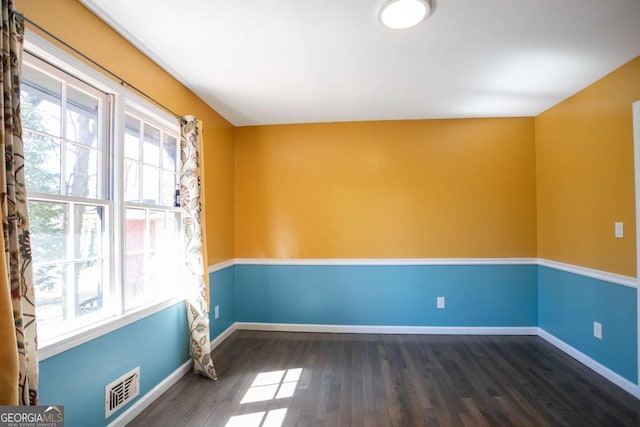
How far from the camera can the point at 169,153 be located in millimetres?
2424

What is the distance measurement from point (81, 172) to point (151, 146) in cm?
65

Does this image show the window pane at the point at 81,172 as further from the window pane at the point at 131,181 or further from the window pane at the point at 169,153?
the window pane at the point at 169,153

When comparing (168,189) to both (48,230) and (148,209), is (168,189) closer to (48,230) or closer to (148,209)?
(148,209)

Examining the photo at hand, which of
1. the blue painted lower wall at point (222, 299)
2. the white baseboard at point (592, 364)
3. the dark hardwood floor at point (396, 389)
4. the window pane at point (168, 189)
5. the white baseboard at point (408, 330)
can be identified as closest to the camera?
the dark hardwood floor at point (396, 389)

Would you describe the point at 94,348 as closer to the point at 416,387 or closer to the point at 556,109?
the point at 416,387

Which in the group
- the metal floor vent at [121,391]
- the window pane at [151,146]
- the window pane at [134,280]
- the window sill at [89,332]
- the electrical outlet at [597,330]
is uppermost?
the window pane at [151,146]

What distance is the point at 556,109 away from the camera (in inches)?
115

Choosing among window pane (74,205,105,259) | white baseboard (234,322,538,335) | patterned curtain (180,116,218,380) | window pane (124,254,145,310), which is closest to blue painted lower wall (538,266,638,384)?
white baseboard (234,322,538,335)

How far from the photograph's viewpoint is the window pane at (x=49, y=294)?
54.7 inches

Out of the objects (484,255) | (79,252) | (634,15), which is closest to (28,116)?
(79,252)

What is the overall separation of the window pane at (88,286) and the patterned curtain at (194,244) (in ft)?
2.14

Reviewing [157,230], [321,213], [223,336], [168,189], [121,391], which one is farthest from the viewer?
[321,213]

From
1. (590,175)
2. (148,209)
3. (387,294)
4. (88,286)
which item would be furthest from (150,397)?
(590,175)

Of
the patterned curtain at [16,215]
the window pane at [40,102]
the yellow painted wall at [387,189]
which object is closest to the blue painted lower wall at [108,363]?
the patterned curtain at [16,215]
